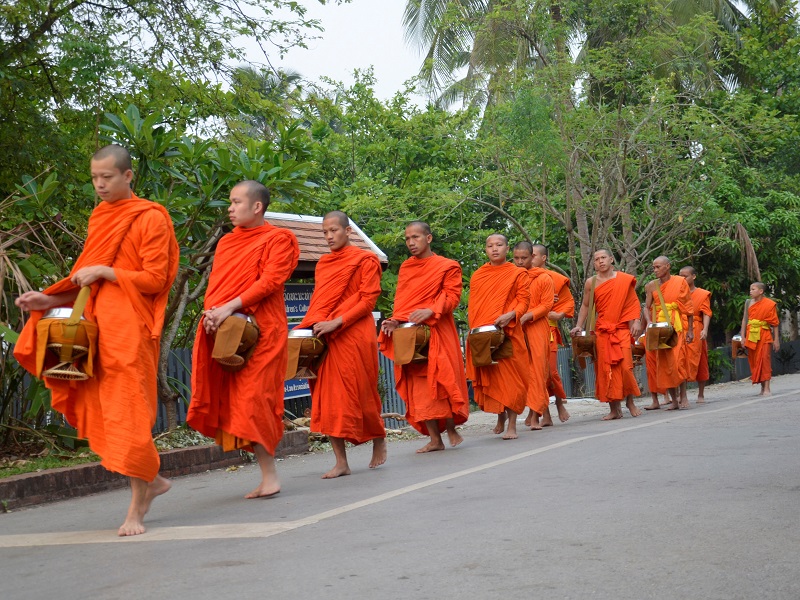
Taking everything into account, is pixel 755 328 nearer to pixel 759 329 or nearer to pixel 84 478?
pixel 759 329

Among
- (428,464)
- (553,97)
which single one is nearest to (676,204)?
(553,97)

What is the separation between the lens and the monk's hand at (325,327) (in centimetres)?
831

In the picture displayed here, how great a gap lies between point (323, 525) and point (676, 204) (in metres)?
15.9

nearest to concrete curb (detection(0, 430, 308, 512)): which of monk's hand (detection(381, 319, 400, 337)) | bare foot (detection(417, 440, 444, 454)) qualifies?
bare foot (detection(417, 440, 444, 454))

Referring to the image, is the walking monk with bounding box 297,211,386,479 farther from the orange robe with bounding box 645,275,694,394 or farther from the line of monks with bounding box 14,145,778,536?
the orange robe with bounding box 645,275,694,394

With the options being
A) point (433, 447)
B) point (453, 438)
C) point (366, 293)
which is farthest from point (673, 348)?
point (366, 293)

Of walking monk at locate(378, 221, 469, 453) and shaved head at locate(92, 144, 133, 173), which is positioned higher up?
shaved head at locate(92, 144, 133, 173)

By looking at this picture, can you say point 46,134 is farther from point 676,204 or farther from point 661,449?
point 676,204

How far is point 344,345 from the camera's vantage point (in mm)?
8492

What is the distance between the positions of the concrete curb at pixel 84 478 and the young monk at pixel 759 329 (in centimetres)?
1066

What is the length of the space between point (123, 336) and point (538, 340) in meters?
6.75

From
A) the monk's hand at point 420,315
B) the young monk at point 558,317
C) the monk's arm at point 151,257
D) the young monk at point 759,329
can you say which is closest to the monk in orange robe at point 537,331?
the young monk at point 558,317

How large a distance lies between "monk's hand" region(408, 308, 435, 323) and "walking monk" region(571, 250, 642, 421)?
426 centimetres

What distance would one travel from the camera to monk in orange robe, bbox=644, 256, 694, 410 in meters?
14.7
